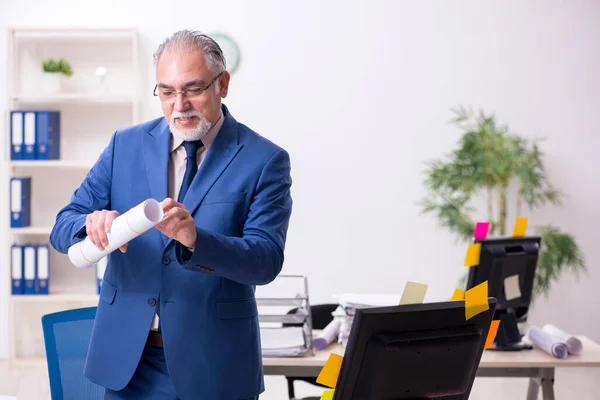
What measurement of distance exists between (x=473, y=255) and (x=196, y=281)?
170cm

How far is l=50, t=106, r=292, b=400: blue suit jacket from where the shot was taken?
183 centimetres

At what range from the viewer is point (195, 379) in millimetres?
1834

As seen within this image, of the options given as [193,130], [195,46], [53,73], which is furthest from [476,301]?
[53,73]

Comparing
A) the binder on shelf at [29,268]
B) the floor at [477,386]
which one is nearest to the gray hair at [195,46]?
the floor at [477,386]

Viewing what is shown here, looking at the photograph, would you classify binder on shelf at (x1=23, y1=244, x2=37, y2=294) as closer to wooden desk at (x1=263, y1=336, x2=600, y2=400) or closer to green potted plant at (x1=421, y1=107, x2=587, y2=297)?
green potted plant at (x1=421, y1=107, x2=587, y2=297)

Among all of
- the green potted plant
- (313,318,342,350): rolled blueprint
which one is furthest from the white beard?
the green potted plant

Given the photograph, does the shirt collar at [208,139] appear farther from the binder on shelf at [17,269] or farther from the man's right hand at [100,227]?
the binder on shelf at [17,269]

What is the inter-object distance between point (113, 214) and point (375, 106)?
166 inches

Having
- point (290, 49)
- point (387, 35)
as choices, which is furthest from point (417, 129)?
point (290, 49)

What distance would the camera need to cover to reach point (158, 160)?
1892 mm

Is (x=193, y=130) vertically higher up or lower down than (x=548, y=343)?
higher up

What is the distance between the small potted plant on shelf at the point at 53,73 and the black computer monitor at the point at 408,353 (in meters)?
4.19

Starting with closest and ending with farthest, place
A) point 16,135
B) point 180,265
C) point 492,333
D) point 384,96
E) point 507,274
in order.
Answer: point 180,265 < point 492,333 < point 507,274 < point 16,135 < point 384,96

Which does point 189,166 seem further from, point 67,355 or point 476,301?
point 67,355
